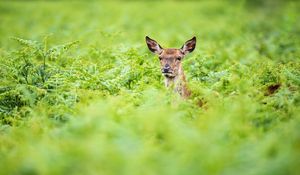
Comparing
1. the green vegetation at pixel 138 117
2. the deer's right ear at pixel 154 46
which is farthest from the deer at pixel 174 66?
the green vegetation at pixel 138 117

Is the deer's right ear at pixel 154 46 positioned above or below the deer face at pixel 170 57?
above

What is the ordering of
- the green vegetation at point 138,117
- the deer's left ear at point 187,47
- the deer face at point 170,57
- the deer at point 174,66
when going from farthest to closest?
the deer's left ear at point 187,47
the deer face at point 170,57
the deer at point 174,66
the green vegetation at point 138,117

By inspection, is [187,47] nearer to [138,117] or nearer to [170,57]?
[170,57]

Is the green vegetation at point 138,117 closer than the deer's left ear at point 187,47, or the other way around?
the green vegetation at point 138,117

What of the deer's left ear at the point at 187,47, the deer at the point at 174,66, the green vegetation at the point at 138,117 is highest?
the deer's left ear at the point at 187,47

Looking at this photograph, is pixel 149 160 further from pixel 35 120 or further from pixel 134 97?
pixel 134 97

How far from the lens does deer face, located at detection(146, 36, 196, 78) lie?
794 centimetres

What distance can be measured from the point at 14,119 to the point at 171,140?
221 centimetres

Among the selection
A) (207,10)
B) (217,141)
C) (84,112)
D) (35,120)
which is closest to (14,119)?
(35,120)

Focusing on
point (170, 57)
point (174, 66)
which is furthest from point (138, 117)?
point (170, 57)

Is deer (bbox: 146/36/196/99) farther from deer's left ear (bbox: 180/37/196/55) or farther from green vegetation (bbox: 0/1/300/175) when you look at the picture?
green vegetation (bbox: 0/1/300/175)

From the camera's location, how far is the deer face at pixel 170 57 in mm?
7938

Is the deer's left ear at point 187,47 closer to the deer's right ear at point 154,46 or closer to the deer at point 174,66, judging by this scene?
the deer at point 174,66

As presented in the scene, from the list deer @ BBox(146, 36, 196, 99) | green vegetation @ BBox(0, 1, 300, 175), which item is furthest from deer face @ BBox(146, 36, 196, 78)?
green vegetation @ BBox(0, 1, 300, 175)
